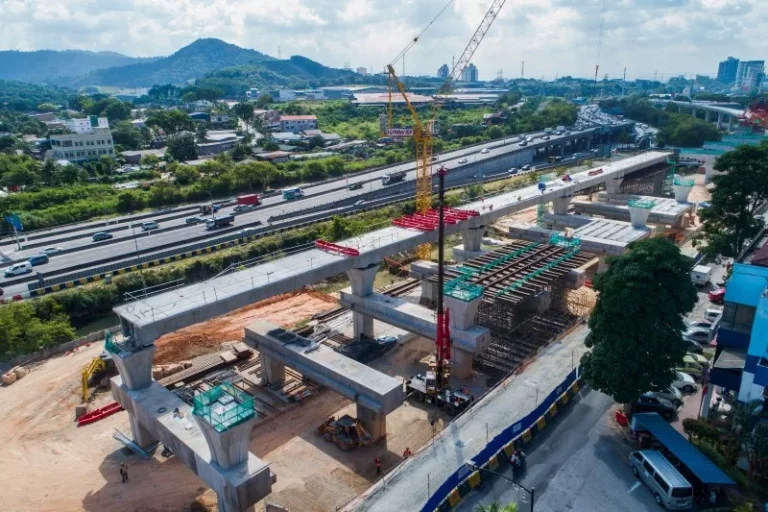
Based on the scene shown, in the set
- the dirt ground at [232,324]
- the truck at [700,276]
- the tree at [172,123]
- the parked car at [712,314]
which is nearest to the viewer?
the parked car at [712,314]

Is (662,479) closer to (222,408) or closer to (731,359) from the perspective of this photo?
(731,359)

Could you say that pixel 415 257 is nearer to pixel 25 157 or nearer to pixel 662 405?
pixel 662 405

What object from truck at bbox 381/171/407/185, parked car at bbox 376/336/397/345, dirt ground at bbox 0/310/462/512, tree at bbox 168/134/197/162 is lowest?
dirt ground at bbox 0/310/462/512

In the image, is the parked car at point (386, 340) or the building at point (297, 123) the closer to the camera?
the parked car at point (386, 340)

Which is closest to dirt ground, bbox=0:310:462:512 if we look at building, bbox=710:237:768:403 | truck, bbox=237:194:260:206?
building, bbox=710:237:768:403

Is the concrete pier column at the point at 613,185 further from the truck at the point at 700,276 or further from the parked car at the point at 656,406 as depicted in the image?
the parked car at the point at 656,406

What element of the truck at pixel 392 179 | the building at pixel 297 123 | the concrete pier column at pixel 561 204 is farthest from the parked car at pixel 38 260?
the building at pixel 297 123

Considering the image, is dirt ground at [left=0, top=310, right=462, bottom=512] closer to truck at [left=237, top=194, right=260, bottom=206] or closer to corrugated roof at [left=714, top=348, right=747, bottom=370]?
corrugated roof at [left=714, top=348, right=747, bottom=370]
